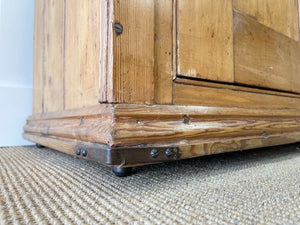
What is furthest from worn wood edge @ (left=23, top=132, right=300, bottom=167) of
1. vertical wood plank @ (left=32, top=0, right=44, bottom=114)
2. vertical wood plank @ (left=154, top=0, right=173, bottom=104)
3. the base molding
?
vertical wood plank @ (left=32, top=0, right=44, bottom=114)

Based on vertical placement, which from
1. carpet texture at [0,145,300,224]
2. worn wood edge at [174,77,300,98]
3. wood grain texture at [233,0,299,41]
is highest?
wood grain texture at [233,0,299,41]

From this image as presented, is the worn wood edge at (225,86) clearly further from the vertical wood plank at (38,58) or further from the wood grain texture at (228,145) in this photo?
the vertical wood plank at (38,58)

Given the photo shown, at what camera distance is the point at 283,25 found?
0.76 meters

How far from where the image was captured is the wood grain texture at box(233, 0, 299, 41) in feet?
2.09

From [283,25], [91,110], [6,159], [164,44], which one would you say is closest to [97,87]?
[91,110]

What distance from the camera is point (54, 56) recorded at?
0.70 metres

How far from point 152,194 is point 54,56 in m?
0.56

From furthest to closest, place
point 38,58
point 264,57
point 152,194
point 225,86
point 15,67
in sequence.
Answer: point 15,67
point 38,58
point 264,57
point 225,86
point 152,194

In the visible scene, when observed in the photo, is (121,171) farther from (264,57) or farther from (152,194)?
(264,57)

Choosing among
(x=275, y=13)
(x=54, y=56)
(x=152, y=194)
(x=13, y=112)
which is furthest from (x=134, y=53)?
(x=13, y=112)

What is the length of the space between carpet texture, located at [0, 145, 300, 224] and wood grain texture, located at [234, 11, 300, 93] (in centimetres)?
27

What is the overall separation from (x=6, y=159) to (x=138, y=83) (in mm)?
524

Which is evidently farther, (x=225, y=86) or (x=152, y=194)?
(x=225, y=86)

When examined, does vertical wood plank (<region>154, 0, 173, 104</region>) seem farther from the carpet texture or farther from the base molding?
the carpet texture
